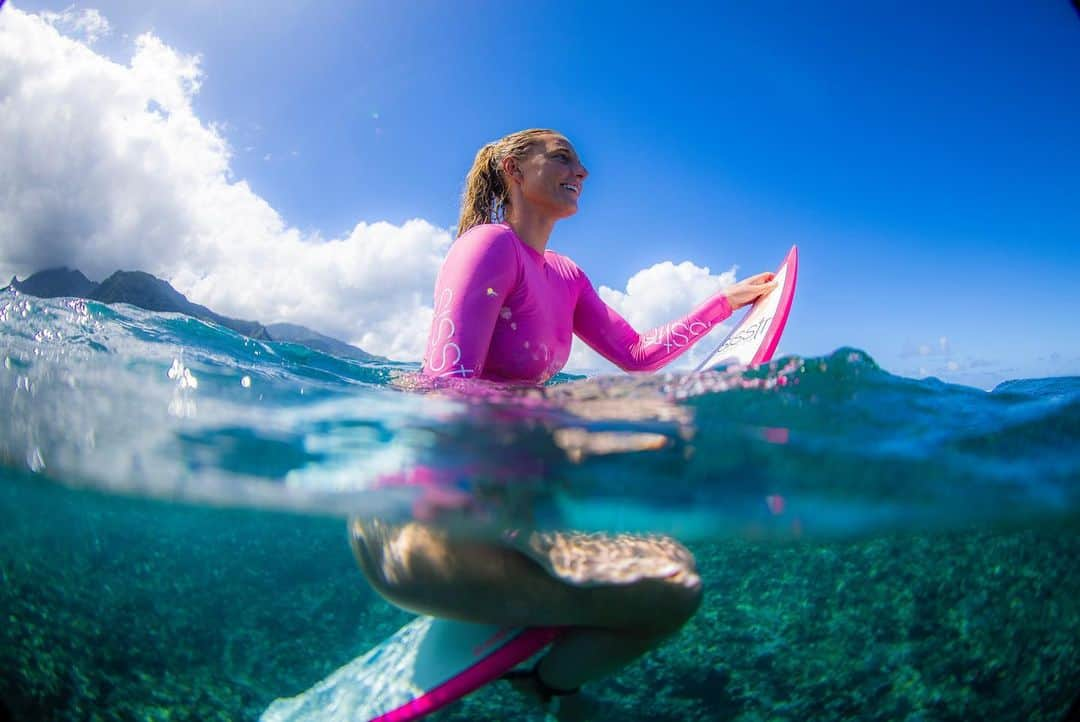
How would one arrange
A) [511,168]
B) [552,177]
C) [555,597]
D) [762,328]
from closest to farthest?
1. [555,597]
2. [552,177]
3. [511,168]
4. [762,328]

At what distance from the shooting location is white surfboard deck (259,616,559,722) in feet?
8.39

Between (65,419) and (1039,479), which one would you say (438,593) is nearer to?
(65,419)

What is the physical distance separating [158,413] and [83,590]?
5.48 metres

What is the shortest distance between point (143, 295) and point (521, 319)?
16.4ft

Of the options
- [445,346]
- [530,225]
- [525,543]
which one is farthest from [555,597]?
[530,225]

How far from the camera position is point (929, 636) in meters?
6.17

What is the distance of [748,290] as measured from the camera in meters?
4.29

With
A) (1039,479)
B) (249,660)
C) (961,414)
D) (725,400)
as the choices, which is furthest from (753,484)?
(249,660)

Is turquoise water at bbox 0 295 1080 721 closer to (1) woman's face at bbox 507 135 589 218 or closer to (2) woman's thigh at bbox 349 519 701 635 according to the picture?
(2) woman's thigh at bbox 349 519 701 635

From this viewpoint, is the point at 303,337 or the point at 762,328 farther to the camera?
the point at 303,337

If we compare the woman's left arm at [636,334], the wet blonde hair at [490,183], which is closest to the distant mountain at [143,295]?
the wet blonde hair at [490,183]

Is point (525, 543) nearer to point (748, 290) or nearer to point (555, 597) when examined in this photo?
point (555, 597)

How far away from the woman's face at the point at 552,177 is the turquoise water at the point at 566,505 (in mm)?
1300

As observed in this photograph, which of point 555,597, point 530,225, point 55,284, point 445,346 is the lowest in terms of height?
point 555,597
